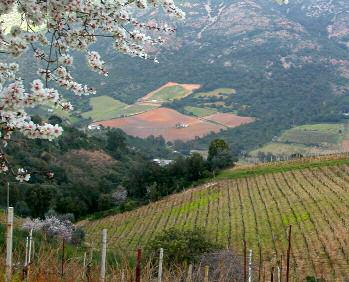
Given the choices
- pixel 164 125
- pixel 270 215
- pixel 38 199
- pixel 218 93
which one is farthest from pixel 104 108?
pixel 270 215

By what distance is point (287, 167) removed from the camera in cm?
5022

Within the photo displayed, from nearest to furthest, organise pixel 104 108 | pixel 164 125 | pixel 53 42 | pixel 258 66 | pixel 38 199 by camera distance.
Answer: pixel 53 42, pixel 38 199, pixel 164 125, pixel 104 108, pixel 258 66

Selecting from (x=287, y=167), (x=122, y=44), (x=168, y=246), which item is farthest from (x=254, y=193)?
(x=122, y=44)

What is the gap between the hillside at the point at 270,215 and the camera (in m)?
26.9

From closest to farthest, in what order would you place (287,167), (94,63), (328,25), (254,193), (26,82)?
(26,82) → (94,63) → (254,193) → (287,167) → (328,25)

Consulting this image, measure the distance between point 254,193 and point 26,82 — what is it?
40.8 metres

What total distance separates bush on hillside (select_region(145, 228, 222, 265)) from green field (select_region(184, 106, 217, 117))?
3893 inches

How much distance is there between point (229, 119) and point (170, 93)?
31354 mm

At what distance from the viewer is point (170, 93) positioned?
145 metres

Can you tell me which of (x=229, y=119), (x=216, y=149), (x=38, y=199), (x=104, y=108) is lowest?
(x=38, y=199)

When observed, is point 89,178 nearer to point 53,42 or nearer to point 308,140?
point 308,140

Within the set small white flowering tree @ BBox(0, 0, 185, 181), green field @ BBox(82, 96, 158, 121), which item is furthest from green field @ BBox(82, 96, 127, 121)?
small white flowering tree @ BBox(0, 0, 185, 181)

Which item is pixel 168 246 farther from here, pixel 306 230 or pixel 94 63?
pixel 94 63

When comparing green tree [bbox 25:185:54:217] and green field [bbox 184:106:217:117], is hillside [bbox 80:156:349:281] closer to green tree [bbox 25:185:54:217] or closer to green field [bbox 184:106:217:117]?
green tree [bbox 25:185:54:217]
